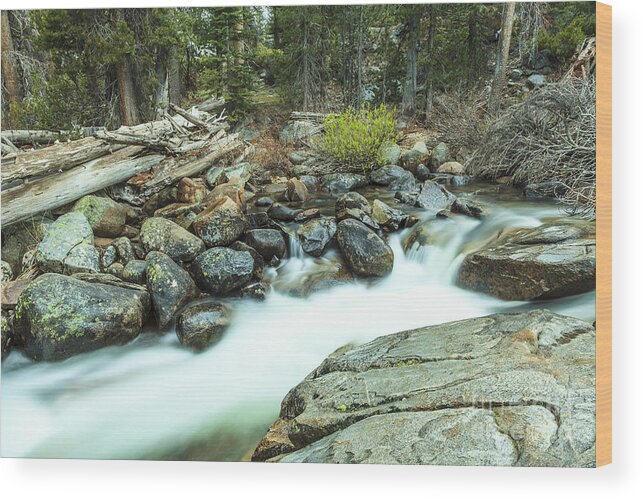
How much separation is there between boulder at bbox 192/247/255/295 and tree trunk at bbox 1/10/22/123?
1297 mm

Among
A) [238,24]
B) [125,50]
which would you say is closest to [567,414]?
[238,24]

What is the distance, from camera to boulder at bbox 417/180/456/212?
291 cm

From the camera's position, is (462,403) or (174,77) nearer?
(462,403)

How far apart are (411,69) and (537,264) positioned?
121cm

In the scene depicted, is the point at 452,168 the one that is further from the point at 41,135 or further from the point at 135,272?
the point at 41,135

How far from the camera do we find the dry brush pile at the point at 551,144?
8.84 feet

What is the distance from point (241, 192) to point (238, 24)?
35.0 inches

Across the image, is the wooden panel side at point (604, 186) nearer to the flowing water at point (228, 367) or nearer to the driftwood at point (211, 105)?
the flowing water at point (228, 367)

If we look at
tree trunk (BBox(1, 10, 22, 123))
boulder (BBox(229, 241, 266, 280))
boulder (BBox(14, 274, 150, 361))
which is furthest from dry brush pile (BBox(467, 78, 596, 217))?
tree trunk (BBox(1, 10, 22, 123))

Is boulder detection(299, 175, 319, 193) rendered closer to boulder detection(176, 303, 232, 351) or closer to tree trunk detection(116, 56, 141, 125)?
boulder detection(176, 303, 232, 351)

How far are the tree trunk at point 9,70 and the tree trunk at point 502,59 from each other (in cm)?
252

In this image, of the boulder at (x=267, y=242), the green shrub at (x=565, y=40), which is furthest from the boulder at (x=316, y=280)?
the green shrub at (x=565, y=40)

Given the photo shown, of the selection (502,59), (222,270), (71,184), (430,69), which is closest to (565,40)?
(502,59)

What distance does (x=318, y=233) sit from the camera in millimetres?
3010
